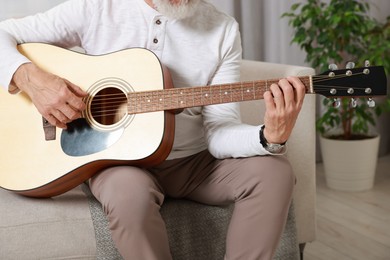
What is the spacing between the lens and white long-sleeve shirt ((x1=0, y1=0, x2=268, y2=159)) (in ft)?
5.78

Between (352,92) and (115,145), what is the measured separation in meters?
0.58

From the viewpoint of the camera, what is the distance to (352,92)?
4.87 feet

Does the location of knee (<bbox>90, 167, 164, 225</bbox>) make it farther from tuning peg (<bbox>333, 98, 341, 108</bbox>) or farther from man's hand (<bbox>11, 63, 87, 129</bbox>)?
tuning peg (<bbox>333, 98, 341, 108</bbox>)

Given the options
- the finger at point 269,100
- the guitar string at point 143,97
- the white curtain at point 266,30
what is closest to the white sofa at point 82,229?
the guitar string at point 143,97

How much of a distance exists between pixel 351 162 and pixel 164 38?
1.40 metres

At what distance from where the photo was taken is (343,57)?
3.01 meters

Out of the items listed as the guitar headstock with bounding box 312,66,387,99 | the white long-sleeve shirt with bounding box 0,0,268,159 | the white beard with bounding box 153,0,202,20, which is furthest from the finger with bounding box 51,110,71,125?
the guitar headstock with bounding box 312,66,387,99

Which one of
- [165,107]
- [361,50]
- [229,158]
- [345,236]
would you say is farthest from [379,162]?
[165,107]

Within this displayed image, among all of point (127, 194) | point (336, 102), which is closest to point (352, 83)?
point (336, 102)

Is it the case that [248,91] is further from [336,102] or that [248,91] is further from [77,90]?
[77,90]

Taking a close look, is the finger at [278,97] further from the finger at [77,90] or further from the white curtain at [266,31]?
the white curtain at [266,31]

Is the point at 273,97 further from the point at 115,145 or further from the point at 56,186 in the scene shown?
the point at 56,186

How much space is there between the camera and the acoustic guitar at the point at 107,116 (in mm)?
1541

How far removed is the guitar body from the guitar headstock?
380mm
